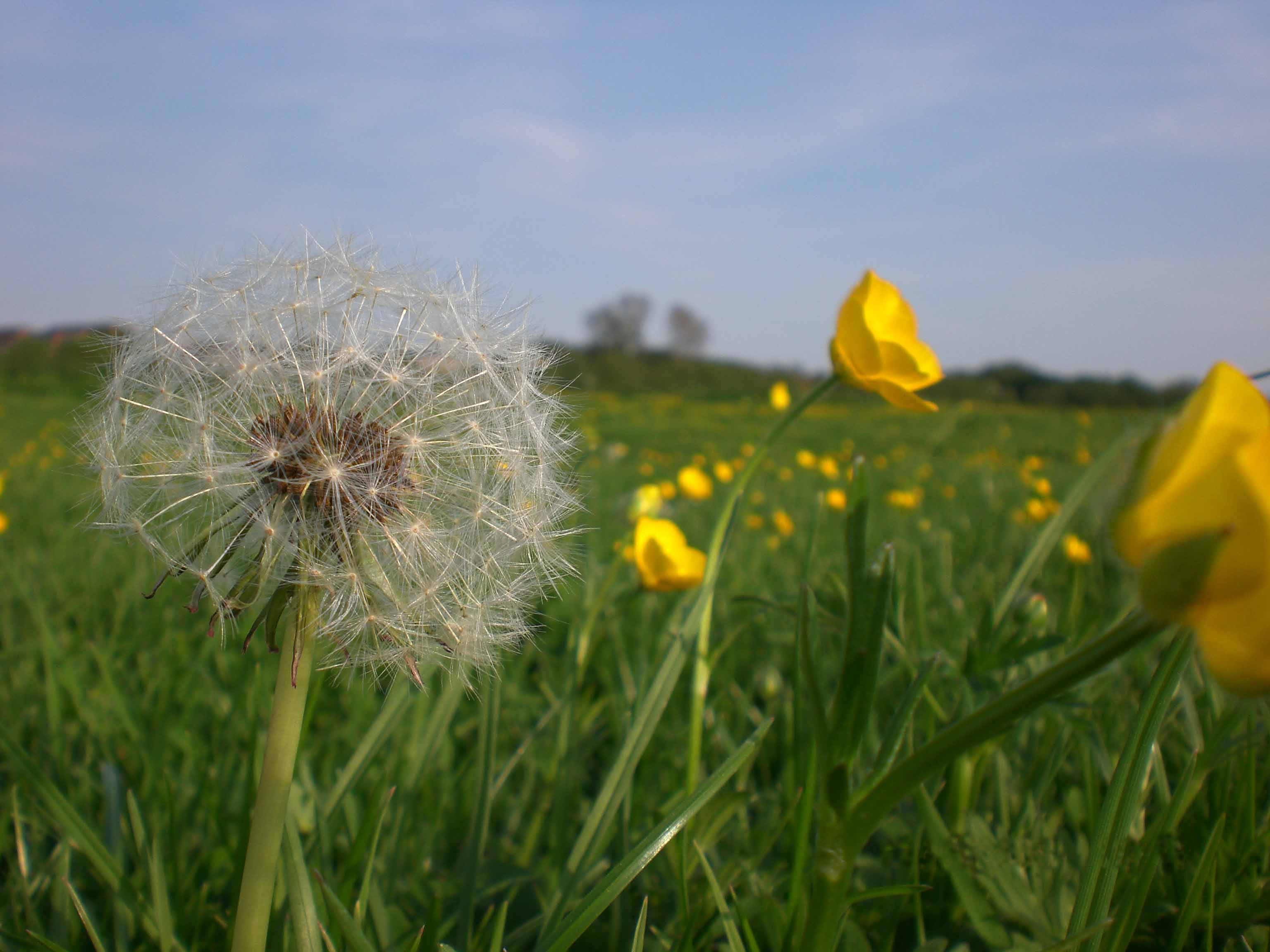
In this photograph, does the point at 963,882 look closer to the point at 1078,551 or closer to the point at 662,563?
the point at 662,563

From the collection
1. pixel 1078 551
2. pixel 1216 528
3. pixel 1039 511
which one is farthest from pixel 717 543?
pixel 1039 511

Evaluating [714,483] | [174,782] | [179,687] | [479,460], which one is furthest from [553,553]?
[714,483]

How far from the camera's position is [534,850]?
1.33m

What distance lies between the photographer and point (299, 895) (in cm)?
74

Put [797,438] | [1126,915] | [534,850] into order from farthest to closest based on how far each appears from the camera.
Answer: [797,438] → [534,850] → [1126,915]

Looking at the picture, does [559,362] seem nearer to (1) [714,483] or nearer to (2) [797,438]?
(1) [714,483]

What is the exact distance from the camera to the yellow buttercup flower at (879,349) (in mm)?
1066

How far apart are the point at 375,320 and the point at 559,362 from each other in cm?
24

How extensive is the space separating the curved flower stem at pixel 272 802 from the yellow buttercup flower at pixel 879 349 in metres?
0.75

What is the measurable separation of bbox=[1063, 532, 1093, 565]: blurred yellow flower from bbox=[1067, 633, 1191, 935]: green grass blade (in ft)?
4.12

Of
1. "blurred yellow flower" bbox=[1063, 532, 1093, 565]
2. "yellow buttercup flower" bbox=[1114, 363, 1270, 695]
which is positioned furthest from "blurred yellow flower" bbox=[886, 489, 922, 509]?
"yellow buttercup flower" bbox=[1114, 363, 1270, 695]

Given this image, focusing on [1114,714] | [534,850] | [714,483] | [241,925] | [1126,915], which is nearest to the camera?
[241,925]

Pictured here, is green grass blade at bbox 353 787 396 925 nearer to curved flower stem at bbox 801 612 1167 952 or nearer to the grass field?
the grass field

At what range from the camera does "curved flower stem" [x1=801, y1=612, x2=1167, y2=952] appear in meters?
0.42
